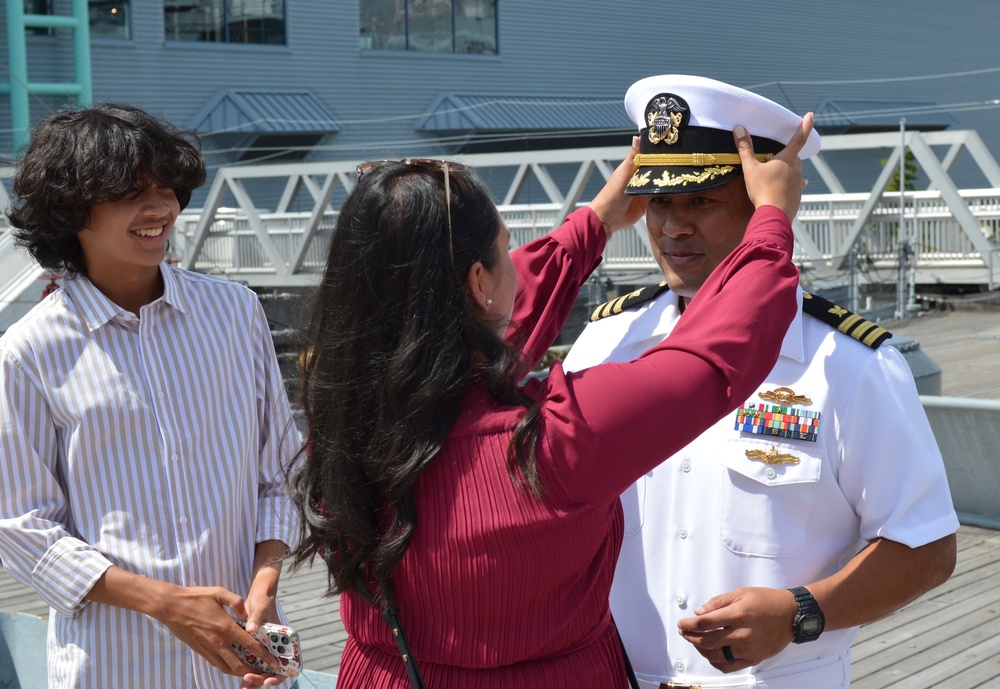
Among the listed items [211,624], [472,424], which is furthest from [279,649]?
[472,424]

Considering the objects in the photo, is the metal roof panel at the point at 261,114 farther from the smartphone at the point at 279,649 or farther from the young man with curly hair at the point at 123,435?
the smartphone at the point at 279,649

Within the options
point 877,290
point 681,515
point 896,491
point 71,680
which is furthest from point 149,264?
point 877,290

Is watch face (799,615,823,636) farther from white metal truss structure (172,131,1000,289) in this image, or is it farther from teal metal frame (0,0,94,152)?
teal metal frame (0,0,94,152)

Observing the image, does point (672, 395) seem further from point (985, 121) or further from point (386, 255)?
point (985, 121)

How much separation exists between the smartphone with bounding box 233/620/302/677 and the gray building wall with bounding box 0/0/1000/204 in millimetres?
17134

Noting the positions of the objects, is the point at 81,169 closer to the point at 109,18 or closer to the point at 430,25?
the point at 109,18

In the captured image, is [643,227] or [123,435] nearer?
[123,435]

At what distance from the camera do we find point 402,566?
5.27 feet

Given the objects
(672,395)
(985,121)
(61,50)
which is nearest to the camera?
(672,395)

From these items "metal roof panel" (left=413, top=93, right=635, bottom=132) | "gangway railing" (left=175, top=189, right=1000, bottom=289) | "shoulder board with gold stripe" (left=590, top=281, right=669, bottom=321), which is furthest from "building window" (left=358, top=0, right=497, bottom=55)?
"shoulder board with gold stripe" (left=590, top=281, right=669, bottom=321)

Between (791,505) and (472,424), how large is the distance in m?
0.75

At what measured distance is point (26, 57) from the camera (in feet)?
72.5

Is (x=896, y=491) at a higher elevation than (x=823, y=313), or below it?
below

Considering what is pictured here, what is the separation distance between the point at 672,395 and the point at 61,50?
76.4 feet
